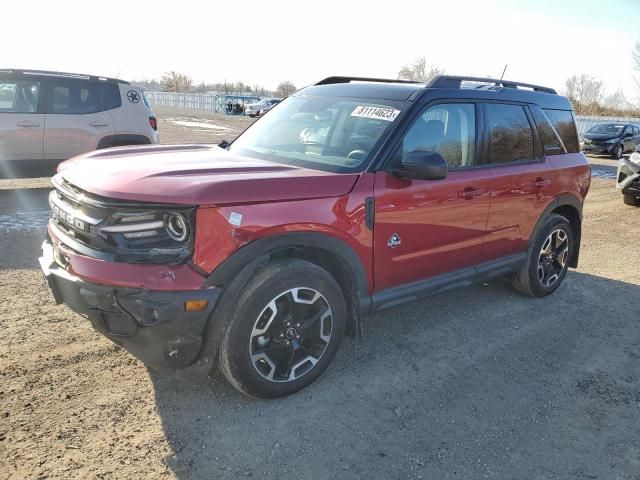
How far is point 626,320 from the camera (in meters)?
4.64

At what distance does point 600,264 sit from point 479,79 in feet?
11.1

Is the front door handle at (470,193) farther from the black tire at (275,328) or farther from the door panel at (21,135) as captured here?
the door panel at (21,135)

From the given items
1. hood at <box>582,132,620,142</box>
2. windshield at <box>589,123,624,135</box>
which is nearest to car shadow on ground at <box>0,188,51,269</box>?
hood at <box>582,132,620,142</box>

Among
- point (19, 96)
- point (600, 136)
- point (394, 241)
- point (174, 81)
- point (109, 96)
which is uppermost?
point (174, 81)

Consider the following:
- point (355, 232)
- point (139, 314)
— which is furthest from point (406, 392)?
point (139, 314)

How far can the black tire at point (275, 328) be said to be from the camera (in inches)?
110

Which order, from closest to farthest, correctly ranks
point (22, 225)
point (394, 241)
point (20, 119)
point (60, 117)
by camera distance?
point (394, 241), point (22, 225), point (20, 119), point (60, 117)

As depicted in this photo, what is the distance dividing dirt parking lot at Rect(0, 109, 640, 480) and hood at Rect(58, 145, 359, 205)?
1.24 meters

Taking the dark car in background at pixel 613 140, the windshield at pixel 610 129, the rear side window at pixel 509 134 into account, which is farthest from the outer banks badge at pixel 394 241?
the windshield at pixel 610 129

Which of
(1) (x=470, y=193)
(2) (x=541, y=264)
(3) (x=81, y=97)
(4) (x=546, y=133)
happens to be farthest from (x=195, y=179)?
(3) (x=81, y=97)

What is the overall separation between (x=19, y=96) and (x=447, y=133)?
7158 millimetres

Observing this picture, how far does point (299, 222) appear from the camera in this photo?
114 inches

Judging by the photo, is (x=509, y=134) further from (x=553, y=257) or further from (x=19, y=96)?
(x=19, y=96)

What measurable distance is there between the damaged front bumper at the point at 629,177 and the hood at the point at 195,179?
351 inches
